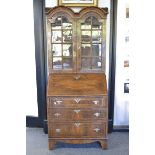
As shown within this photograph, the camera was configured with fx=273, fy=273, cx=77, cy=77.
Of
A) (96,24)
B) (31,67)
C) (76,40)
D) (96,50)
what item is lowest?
(31,67)

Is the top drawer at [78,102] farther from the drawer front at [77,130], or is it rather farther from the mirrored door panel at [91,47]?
the mirrored door panel at [91,47]

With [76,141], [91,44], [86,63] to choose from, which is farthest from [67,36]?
[76,141]

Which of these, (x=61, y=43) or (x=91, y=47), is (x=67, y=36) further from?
(x=91, y=47)

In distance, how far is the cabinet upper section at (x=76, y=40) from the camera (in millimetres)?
3643

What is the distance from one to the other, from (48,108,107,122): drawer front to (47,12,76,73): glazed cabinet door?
584 mm

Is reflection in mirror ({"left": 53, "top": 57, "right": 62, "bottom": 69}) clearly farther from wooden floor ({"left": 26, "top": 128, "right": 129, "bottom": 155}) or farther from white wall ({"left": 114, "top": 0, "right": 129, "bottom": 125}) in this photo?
wooden floor ({"left": 26, "top": 128, "right": 129, "bottom": 155})

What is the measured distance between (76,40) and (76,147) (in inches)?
57.5

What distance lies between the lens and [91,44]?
3734mm

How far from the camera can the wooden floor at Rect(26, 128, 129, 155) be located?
11.7 ft

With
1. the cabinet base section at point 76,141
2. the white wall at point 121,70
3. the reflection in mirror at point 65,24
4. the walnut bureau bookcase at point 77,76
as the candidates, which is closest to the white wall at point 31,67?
the walnut bureau bookcase at point 77,76

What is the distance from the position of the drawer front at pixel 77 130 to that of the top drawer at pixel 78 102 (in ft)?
0.85

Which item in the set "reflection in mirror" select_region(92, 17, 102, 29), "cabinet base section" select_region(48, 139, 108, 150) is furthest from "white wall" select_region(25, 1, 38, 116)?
"reflection in mirror" select_region(92, 17, 102, 29)

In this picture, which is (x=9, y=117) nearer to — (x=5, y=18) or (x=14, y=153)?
(x=14, y=153)

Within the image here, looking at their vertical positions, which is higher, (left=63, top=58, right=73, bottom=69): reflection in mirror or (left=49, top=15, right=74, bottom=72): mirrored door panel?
→ (left=49, top=15, right=74, bottom=72): mirrored door panel
